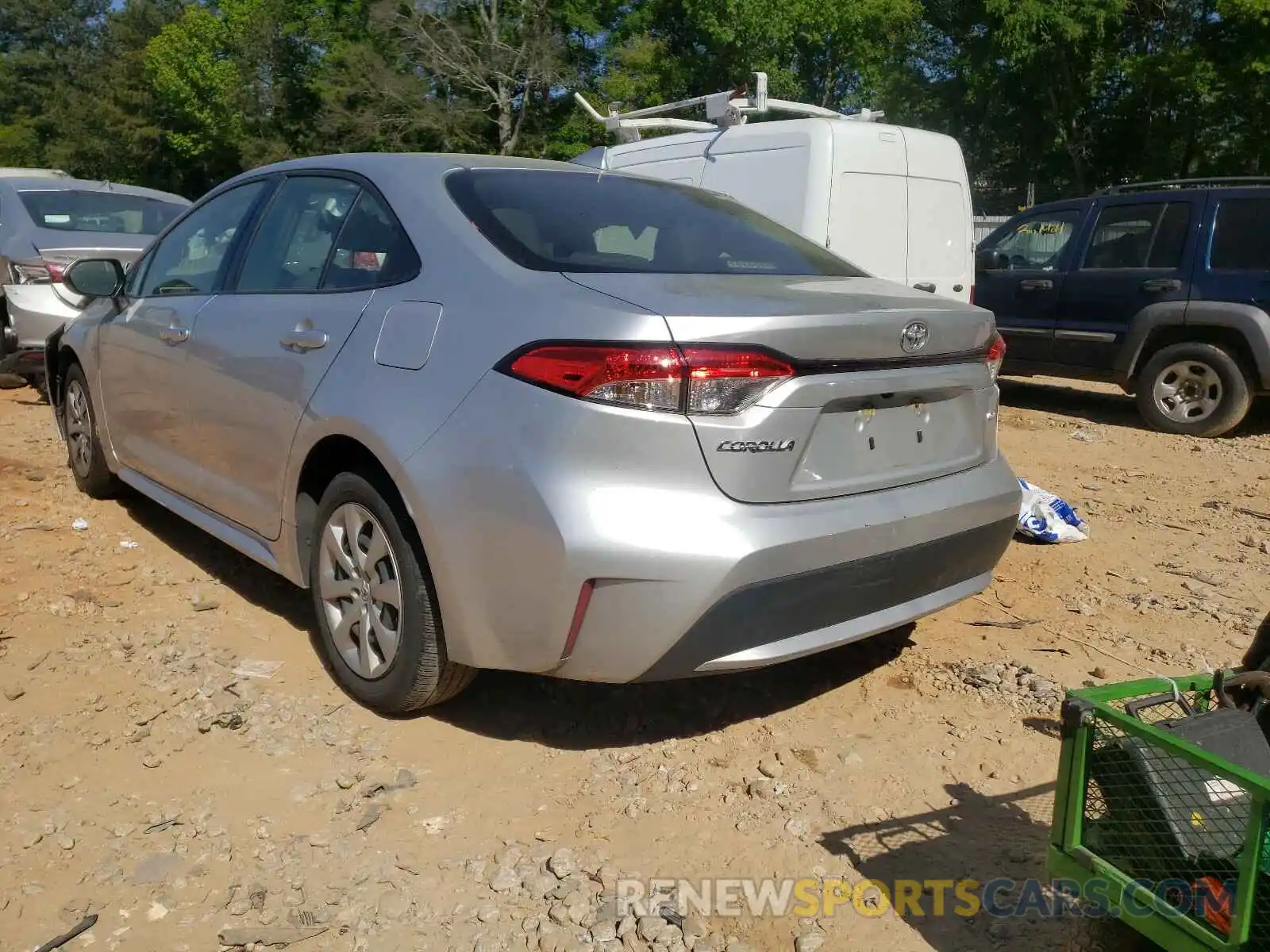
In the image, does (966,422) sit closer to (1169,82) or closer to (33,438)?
(33,438)

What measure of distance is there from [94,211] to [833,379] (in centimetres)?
777

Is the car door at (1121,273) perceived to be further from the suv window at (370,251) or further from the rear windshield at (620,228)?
the suv window at (370,251)

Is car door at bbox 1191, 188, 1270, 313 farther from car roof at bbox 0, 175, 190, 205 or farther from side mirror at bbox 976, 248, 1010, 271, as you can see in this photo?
car roof at bbox 0, 175, 190, 205

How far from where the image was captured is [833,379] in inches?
109

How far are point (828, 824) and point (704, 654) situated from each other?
1.82ft

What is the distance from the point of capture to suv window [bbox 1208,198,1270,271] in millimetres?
7641

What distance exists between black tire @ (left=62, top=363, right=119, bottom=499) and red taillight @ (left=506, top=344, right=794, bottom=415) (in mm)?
3364

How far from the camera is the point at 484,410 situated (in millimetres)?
2732

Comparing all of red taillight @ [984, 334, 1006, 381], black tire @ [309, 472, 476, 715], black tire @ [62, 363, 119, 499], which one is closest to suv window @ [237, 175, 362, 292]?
black tire @ [309, 472, 476, 715]

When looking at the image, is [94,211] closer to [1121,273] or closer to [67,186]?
[67,186]

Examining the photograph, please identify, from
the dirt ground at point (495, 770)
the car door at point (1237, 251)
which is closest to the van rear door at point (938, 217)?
the car door at point (1237, 251)

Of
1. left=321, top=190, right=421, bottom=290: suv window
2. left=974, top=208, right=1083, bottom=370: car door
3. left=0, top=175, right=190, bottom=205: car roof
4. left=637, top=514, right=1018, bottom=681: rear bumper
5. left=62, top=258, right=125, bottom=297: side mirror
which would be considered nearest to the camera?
left=637, top=514, right=1018, bottom=681: rear bumper

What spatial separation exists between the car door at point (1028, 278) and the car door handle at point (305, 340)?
6.81 meters

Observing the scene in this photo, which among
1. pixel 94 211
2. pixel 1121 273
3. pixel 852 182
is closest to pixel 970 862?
pixel 852 182
